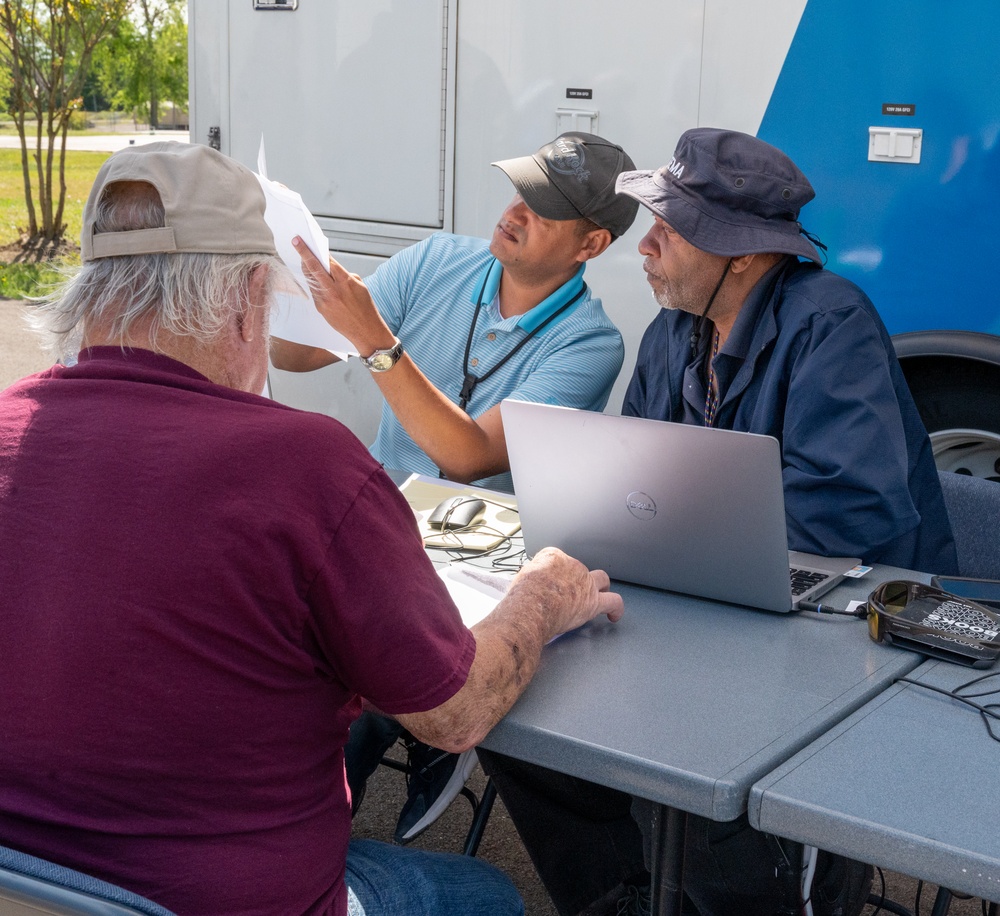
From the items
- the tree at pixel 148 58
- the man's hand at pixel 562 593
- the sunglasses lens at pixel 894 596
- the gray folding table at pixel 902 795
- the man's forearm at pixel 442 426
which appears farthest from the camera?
the tree at pixel 148 58

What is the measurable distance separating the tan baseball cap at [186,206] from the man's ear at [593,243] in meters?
1.53

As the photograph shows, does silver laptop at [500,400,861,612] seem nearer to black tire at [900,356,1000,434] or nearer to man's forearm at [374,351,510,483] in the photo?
man's forearm at [374,351,510,483]

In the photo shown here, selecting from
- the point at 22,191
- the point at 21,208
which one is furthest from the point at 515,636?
the point at 22,191

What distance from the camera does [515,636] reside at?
1515mm

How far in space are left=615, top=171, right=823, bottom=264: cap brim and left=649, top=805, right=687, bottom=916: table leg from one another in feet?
3.79

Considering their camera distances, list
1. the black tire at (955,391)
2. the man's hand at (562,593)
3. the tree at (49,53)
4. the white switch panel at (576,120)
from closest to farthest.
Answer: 1. the man's hand at (562,593)
2. the black tire at (955,391)
3. the white switch panel at (576,120)
4. the tree at (49,53)

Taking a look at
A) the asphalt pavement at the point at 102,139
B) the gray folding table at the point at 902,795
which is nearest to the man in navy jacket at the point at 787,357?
the gray folding table at the point at 902,795

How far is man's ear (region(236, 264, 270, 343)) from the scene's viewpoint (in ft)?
4.55

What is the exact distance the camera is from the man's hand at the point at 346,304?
2.32 m

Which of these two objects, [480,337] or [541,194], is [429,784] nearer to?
[480,337]

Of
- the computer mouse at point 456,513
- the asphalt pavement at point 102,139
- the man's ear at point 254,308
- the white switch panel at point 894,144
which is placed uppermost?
the asphalt pavement at point 102,139

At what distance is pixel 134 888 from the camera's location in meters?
1.14

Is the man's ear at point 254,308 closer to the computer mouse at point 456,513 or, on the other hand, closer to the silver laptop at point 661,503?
the silver laptop at point 661,503

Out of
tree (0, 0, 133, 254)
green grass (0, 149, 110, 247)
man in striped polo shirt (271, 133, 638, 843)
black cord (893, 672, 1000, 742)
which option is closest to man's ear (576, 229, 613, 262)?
man in striped polo shirt (271, 133, 638, 843)
